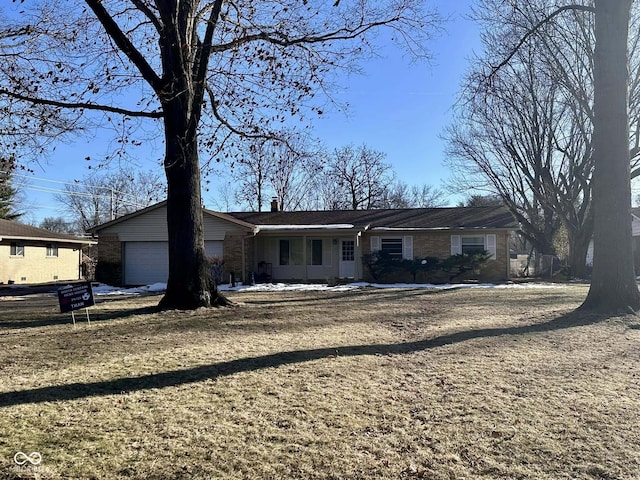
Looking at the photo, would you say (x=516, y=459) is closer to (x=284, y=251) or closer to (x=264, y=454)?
(x=264, y=454)

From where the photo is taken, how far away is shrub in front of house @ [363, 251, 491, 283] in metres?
22.0

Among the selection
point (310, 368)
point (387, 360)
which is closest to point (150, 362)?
point (310, 368)

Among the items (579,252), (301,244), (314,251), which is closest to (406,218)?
(314,251)

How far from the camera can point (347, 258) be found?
76.4 ft

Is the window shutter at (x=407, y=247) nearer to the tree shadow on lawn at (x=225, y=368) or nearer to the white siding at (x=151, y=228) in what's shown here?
the white siding at (x=151, y=228)

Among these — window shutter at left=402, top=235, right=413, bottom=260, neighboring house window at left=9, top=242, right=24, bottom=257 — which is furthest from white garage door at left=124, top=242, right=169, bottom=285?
window shutter at left=402, top=235, right=413, bottom=260

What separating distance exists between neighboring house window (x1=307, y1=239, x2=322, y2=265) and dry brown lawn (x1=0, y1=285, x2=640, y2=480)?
1445 centimetres

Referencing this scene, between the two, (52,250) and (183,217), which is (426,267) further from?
(52,250)

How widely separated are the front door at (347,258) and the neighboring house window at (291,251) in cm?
207

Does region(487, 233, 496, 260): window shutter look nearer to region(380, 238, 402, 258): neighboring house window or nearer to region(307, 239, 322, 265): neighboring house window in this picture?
region(380, 238, 402, 258): neighboring house window

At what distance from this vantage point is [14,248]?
25672 millimetres

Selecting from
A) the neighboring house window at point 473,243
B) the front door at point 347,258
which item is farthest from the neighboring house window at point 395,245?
the neighboring house window at point 473,243

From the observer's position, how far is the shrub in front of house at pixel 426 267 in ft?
72.1

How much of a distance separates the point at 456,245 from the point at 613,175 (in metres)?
12.8
